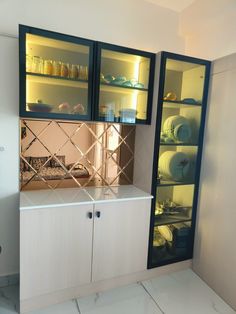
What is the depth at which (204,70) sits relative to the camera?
2.01m

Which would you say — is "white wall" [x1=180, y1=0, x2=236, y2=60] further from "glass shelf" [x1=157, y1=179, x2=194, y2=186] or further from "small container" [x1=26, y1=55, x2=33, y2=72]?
"small container" [x1=26, y1=55, x2=33, y2=72]

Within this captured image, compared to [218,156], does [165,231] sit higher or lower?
lower

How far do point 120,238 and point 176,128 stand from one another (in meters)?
1.08

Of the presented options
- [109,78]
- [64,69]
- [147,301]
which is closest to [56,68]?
[64,69]

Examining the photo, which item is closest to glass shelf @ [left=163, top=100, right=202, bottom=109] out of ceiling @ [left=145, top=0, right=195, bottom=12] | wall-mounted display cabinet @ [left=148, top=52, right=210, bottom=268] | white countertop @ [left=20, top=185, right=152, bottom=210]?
wall-mounted display cabinet @ [left=148, top=52, right=210, bottom=268]

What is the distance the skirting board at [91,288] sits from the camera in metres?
1.66

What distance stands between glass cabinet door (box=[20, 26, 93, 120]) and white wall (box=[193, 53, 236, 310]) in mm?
1097

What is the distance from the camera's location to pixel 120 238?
6.13ft

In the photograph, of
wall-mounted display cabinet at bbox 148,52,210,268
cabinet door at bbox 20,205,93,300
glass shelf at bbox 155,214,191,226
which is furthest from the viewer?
glass shelf at bbox 155,214,191,226

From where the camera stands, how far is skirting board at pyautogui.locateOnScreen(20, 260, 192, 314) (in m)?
1.66

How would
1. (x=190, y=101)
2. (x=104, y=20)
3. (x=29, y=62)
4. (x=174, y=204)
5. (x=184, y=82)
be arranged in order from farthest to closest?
(x=174, y=204) → (x=184, y=82) → (x=190, y=101) → (x=104, y=20) → (x=29, y=62)

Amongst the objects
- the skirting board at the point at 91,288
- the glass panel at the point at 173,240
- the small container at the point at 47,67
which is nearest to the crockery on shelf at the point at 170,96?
the small container at the point at 47,67

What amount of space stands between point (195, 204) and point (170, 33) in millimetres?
1703

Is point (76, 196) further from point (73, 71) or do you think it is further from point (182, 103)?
point (182, 103)
